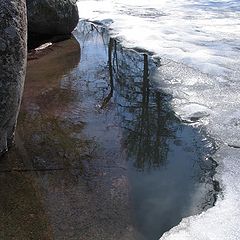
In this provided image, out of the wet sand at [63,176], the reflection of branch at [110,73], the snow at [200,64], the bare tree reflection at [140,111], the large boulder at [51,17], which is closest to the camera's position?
the wet sand at [63,176]

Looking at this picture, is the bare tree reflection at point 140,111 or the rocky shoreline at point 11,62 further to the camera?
the bare tree reflection at point 140,111

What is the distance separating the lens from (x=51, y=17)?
7254mm

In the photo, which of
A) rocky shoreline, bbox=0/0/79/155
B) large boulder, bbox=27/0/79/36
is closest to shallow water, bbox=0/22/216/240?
rocky shoreline, bbox=0/0/79/155

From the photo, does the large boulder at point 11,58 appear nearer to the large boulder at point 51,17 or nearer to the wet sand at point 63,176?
the wet sand at point 63,176

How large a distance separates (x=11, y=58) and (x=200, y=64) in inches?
141

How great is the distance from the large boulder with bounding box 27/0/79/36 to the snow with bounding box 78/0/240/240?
93cm

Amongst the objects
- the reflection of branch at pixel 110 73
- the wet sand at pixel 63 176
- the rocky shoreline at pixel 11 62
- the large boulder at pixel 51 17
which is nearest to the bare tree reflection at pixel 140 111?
the reflection of branch at pixel 110 73

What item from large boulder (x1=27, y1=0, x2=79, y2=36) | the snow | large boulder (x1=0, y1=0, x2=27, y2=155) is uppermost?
large boulder (x1=0, y1=0, x2=27, y2=155)

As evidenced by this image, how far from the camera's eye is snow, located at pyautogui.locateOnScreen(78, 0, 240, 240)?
9.32 feet

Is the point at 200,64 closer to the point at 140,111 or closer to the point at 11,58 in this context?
the point at 140,111

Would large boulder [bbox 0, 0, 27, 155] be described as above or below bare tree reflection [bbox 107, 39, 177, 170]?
above

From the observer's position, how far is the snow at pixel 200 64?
2.84m

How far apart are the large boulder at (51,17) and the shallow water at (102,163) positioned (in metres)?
1.97

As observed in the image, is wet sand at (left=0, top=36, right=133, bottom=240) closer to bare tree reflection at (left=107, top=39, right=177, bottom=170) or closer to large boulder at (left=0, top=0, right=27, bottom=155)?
bare tree reflection at (left=107, top=39, right=177, bottom=170)
